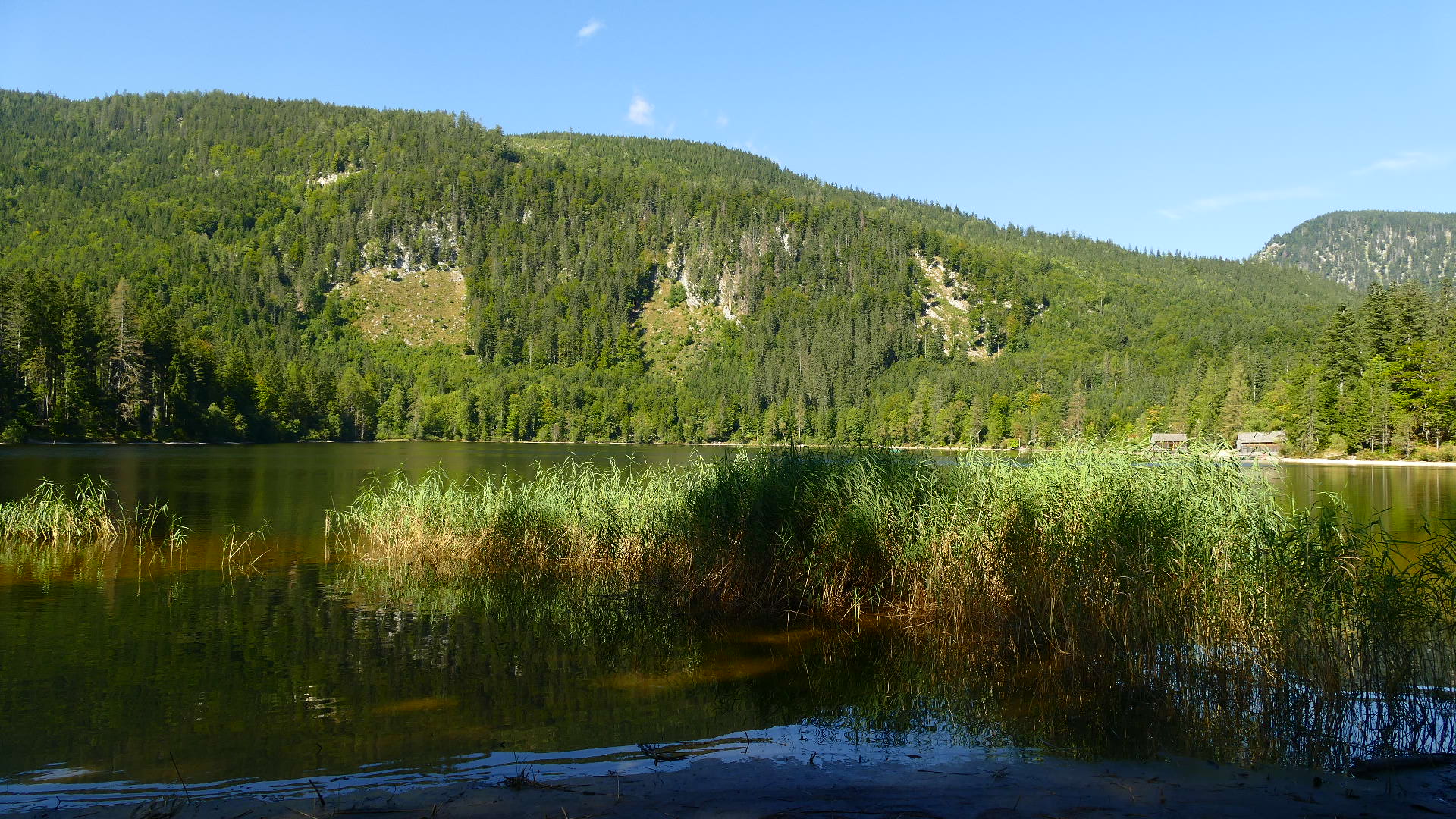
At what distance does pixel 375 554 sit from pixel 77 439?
236ft

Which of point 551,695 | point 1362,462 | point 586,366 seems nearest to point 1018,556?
point 551,695

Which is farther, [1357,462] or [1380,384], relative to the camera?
[1380,384]

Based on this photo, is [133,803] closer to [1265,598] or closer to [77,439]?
[1265,598]

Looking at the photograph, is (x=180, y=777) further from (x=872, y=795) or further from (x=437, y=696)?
(x=872, y=795)

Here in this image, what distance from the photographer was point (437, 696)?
9.47m

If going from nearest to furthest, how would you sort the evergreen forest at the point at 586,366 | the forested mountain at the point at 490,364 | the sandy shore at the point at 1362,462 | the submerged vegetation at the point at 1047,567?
the submerged vegetation at the point at 1047,567, the sandy shore at the point at 1362,462, the evergreen forest at the point at 586,366, the forested mountain at the point at 490,364

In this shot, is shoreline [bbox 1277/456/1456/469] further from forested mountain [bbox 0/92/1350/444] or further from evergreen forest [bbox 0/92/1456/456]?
forested mountain [bbox 0/92/1350/444]

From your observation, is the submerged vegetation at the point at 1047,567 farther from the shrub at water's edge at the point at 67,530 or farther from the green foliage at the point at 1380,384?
the green foliage at the point at 1380,384

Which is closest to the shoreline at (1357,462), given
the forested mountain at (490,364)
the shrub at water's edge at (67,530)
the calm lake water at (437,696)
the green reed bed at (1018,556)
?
the forested mountain at (490,364)

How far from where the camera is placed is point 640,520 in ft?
53.9

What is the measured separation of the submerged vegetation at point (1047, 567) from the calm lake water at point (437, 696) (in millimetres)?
763

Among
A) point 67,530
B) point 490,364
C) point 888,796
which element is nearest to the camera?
point 888,796

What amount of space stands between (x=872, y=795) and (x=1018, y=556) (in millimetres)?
5657

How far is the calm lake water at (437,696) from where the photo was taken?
746cm
